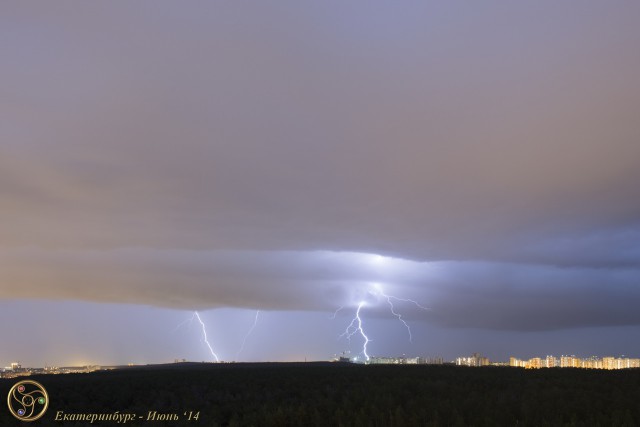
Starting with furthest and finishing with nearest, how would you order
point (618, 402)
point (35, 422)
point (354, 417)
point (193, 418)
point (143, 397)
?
1. point (143, 397)
2. point (35, 422)
3. point (193, 418)
4. point (618, 402)
5. point (354, 417)

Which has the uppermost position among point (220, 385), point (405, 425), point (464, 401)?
point (220, 385)

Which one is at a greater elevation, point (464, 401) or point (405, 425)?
point (464, 401)

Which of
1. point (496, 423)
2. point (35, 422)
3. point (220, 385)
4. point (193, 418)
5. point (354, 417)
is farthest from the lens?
point (220, 385)

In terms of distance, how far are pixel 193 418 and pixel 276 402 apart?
4122 mm

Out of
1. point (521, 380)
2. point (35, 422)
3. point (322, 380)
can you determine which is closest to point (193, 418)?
point (35, 422)

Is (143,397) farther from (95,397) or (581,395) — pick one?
(581,395)

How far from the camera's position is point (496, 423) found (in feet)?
48.4
